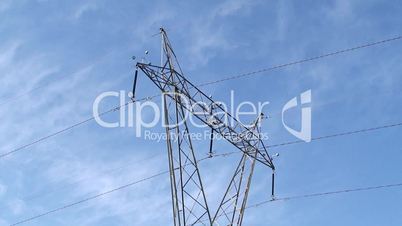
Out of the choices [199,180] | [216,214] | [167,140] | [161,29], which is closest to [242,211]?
[216,214]

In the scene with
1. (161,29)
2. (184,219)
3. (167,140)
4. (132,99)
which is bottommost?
(184,219)

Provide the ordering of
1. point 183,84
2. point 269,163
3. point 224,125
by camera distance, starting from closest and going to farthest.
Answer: point 183,84
point 224,125
point 269,163

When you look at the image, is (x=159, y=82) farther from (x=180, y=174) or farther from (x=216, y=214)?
(x=216, y=214)

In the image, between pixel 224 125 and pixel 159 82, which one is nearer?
pixel 159 82

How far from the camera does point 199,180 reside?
25.4m

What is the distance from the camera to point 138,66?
24.8m

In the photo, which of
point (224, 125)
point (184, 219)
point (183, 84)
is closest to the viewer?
point (184, 219)

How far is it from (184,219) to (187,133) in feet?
12.9

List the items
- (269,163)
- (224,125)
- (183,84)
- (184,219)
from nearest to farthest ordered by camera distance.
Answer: (184,219)
(183,84)
(224,125)
(269,163)

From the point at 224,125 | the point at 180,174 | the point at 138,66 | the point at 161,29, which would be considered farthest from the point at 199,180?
the point at 161,29

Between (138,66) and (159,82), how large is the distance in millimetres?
1194

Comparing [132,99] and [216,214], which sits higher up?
[132,99]

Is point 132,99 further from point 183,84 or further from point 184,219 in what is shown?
point 184,219

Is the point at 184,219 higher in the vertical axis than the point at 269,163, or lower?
lower
